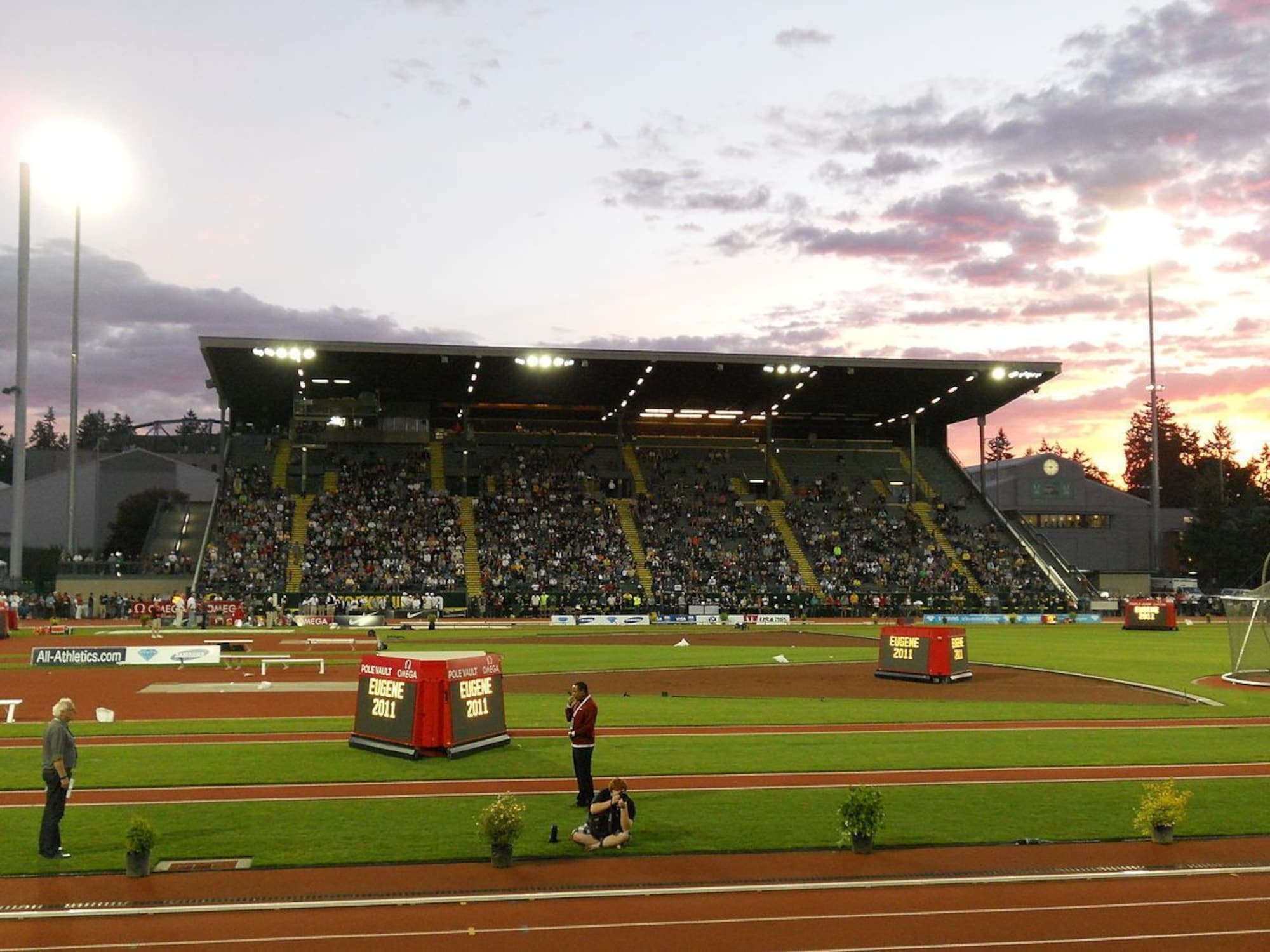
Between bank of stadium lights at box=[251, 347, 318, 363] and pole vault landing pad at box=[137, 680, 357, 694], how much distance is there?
3276cm

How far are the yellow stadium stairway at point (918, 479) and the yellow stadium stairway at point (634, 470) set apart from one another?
1924 centimetres

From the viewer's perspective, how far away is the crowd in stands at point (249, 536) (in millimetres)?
60750

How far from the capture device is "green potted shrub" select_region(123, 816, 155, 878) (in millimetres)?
11695

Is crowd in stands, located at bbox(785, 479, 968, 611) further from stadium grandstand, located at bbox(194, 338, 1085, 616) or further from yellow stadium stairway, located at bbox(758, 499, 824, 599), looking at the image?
yellow stadium stairway, located at bbox(758, 499, 824, 599)

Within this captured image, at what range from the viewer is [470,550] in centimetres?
6694

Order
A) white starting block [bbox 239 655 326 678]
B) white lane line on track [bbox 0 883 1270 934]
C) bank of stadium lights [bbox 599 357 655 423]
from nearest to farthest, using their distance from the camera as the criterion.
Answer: white lane line on track [bbox 0 883 1270 934] < white starting block [bbox 239 655 326 678] < bank of stadium lights [bbox 599 357 655 423]

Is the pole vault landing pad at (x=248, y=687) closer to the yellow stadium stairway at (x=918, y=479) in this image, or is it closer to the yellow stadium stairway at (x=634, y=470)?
the yellow stadium stairway at (x=634, y=470)

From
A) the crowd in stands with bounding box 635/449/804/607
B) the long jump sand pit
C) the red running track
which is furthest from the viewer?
the crowd in stands with bounding box 635/449/804/607

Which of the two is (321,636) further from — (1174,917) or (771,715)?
(1174,917)

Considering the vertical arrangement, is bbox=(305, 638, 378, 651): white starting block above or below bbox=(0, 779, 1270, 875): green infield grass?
below

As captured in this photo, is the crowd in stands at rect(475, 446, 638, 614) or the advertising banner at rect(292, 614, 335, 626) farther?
the crowd in stands at rect(475, 446, 638, 614)

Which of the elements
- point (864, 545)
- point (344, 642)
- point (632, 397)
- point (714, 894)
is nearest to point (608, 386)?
point (632, 397)

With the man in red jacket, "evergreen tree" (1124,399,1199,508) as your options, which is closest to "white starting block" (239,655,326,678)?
the man in red jacket

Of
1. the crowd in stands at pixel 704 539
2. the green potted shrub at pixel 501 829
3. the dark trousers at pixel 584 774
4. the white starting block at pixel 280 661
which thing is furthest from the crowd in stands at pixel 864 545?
the green potted shrub at pixel 501 829
